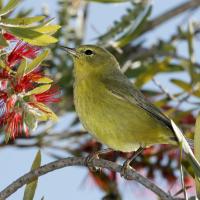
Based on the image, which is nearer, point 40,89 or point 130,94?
point 40,89

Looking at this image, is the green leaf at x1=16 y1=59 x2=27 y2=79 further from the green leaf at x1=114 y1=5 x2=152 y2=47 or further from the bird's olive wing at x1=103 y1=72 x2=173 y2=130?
the green leaf at x1=114 y1=5 x2=152 y2=47

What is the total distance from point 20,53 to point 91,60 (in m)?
1.54

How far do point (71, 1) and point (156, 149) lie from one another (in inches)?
53.8

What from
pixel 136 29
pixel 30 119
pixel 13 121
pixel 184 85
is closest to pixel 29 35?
pixel 30 119

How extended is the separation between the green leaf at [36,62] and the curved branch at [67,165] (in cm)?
50

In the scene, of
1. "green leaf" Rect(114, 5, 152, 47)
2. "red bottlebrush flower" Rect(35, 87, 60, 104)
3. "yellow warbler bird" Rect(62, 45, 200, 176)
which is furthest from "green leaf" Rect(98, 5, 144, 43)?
"red bottlebrush flower" Rect(35, 87, 60, 104)

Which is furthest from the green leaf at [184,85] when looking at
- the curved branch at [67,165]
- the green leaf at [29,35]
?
the green leaf at [29,35]

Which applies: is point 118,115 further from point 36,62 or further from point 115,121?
point 36,62

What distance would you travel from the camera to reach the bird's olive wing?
4.23m

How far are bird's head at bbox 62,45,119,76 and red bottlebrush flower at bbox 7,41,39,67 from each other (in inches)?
45.8

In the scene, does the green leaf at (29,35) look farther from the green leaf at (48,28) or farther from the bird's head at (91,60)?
the bird's head at (91,60)

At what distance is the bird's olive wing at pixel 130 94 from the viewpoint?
13.9ft

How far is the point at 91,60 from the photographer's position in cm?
481

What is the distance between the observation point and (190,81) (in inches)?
217
